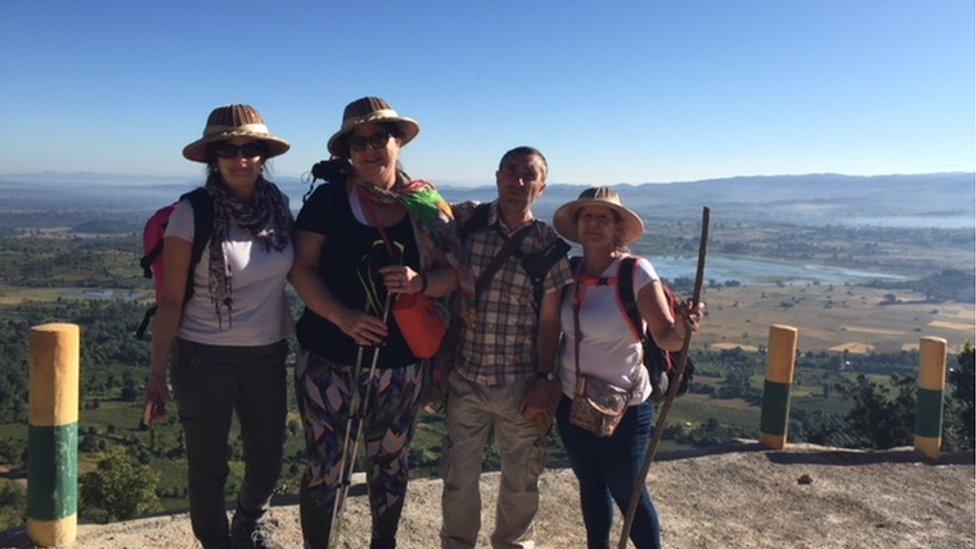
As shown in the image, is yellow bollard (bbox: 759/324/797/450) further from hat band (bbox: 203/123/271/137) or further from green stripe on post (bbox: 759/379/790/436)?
hat band (bbox: 203/123/271/137)

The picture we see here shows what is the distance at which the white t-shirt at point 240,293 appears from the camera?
9.53 feet

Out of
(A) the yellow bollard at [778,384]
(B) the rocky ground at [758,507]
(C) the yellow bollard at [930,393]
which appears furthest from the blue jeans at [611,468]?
(C) the yellow bollard at [930,393]

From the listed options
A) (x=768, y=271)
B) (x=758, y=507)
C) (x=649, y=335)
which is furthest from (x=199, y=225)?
(x=768, y=271)

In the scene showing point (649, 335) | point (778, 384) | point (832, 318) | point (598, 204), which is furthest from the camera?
point (832, 318)

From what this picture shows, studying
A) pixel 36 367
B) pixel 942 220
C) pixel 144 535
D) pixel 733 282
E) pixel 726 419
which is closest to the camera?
pixel 36 367

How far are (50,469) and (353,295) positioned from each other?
1.97 meters

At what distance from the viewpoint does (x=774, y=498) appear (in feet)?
17.2

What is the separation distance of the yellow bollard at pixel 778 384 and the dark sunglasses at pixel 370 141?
3.92m

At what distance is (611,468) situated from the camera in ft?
10.4

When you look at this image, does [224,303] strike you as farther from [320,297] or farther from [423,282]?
[423,282]

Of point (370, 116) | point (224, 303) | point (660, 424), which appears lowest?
point (660, 424)

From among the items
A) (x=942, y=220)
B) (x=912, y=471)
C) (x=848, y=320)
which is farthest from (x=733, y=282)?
(x=942, y=220)

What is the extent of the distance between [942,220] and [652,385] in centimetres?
22461

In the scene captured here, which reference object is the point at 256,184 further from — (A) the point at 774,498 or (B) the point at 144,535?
(A) the point at 774,498
